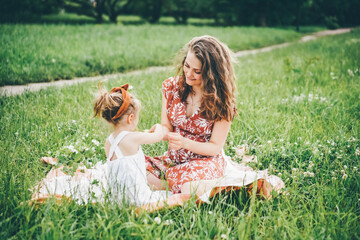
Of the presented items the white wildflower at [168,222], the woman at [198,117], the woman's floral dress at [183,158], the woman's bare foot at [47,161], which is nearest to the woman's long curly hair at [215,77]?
the woman at [198,117]

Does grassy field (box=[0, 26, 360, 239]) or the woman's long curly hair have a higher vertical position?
the woman's long curly hair

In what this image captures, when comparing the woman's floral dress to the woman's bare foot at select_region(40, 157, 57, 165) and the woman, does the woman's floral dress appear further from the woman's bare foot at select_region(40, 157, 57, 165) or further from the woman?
the woman's bare foot at select_region(40, 157, 57, 165)

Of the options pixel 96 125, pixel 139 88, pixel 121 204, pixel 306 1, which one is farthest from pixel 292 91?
pixel 306 1

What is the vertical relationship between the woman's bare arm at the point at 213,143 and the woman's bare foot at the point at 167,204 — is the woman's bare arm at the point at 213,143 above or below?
above

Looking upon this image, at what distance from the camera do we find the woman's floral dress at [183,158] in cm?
229

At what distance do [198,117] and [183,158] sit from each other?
393mm

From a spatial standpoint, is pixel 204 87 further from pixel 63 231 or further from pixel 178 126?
pixel 63 231

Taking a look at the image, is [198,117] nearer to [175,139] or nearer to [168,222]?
[175,139]

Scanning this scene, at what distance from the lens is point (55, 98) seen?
3990 mm

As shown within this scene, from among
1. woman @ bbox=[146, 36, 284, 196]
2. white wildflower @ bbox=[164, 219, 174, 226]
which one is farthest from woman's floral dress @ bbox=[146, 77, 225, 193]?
white wildflower @ bbox=[164, 219, 174, 226]

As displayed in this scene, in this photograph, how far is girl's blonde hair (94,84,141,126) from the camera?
1907 mm

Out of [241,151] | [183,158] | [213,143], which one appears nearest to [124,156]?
[183,158]

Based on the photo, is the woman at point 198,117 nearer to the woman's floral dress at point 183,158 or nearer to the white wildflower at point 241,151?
the woman's floral dress at point 183,158

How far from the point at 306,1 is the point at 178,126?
93.3 feet
